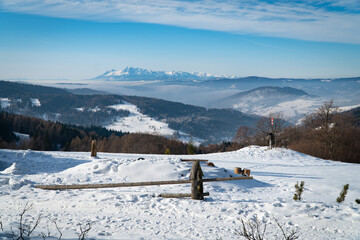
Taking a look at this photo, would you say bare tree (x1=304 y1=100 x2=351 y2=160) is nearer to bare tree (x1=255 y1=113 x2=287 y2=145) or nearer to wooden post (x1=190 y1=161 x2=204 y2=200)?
bare tree (x1=255 y1=113 x2=287 y2=145)

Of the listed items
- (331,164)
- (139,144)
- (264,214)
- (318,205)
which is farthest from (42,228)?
(139,144)

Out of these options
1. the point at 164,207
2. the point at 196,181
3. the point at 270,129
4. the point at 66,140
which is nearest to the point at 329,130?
the point at 270,129

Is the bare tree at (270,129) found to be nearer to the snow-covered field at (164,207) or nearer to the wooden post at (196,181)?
the snow-covered field at (164,207)

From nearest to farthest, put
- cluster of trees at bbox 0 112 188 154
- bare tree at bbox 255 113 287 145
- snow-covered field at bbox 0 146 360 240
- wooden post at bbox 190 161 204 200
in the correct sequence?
snow-covered field at bbox 0 146 360 240, wooden post at bbox 190 161 204 200, bare tree at bbox 255 113 287 145, cluster of trees at bbox 0 112 188 154

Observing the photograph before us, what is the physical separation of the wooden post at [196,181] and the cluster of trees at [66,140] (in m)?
75.0

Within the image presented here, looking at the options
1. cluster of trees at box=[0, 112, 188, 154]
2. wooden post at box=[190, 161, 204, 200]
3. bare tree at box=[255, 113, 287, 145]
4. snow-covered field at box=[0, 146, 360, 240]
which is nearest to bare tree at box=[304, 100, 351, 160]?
bare tree at box=[255, 113, 287, 145]

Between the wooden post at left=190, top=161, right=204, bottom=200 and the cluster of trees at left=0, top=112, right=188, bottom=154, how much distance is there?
75048 mm

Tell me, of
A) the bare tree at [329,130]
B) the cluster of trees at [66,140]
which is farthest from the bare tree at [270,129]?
the cluster of trees at [66,140]

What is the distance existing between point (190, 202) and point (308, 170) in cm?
1412

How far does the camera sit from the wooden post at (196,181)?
9164 millimetres

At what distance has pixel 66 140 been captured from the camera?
98688 millimetres

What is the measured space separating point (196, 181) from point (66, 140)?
97.9 m

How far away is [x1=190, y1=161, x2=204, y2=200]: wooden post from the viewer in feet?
30.1

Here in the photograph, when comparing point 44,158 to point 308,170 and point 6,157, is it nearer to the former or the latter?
point 6,157
